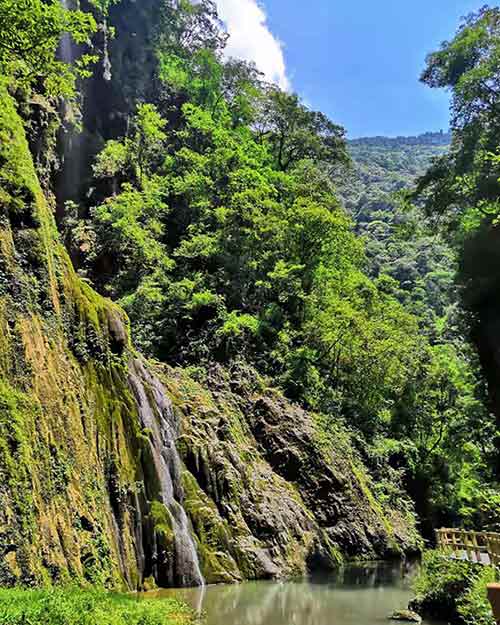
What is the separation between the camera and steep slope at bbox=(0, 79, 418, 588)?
11570 millimetres

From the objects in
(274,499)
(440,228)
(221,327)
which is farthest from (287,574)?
(440,228)

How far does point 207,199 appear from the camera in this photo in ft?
127

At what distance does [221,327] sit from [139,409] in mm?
14789

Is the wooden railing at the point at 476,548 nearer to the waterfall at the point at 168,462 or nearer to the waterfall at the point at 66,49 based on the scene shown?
the waterfall at the point at 168,462

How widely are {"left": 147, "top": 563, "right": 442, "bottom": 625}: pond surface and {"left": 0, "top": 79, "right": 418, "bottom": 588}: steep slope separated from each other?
1254mm

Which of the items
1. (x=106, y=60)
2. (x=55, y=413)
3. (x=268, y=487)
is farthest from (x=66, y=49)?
(x=55, y=413)

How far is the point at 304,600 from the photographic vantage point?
16.8 metres

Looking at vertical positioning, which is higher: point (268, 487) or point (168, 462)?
point (168, 462)

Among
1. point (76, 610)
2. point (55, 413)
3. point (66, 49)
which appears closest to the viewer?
point (76, 610)

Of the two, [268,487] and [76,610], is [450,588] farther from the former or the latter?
[268,487]

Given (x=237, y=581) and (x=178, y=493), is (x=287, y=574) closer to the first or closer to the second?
(x=237, y=581)

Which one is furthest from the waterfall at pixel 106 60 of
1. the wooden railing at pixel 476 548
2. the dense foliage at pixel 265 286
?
the wooden railing at pixel 476 548

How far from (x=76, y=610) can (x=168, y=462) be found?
12.3 meters

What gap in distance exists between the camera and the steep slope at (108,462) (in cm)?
1157
